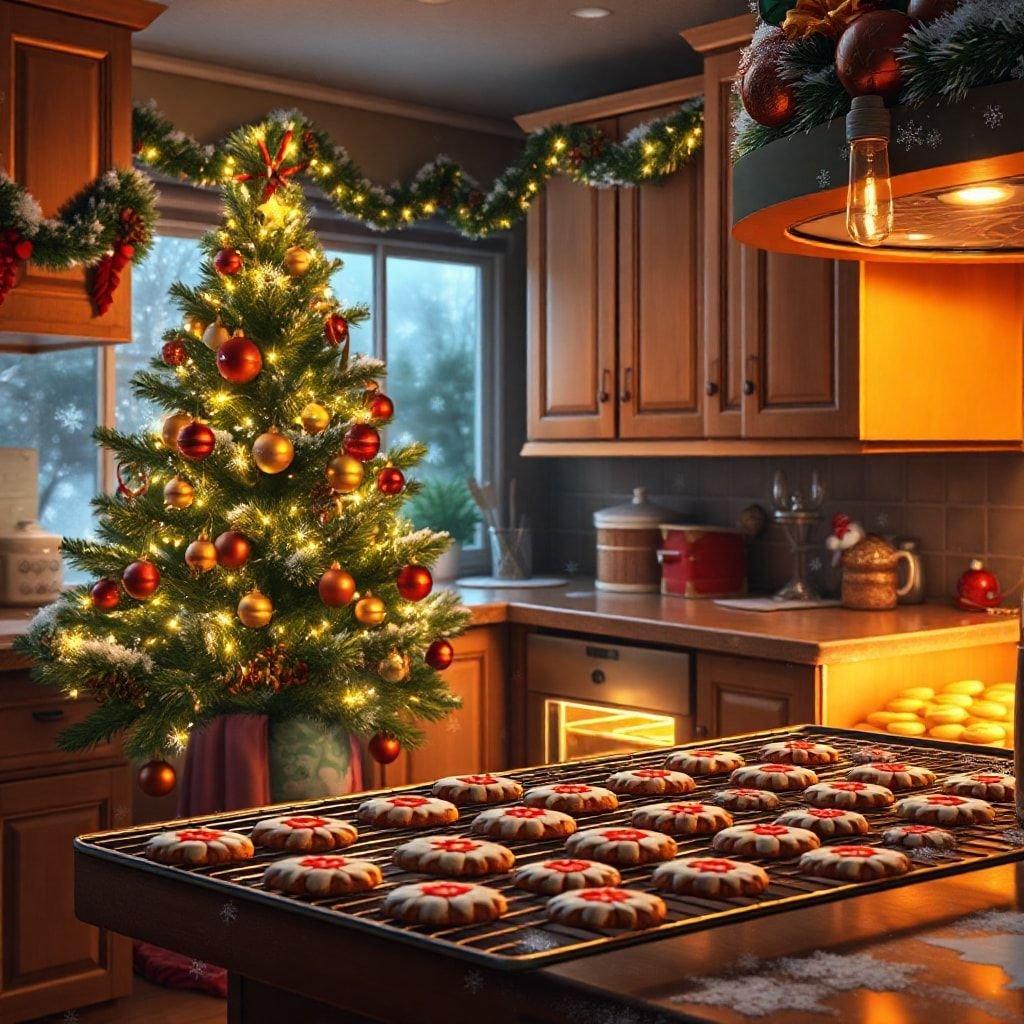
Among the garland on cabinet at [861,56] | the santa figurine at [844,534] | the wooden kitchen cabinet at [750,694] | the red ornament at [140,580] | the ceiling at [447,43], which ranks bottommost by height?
the wooden kitchen cabinet at [750,694]

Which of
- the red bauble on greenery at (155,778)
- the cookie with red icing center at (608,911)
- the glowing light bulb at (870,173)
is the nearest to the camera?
the cookie with red icing center at (608,911)

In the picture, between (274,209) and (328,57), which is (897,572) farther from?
(328,57)

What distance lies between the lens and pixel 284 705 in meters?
3.37

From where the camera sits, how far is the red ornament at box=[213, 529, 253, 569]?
10.3 feet

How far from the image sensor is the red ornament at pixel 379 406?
3.41m

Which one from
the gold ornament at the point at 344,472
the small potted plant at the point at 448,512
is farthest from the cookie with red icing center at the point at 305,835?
the small potted plant at the point at 448,512

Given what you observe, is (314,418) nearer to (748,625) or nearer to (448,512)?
(748,625)

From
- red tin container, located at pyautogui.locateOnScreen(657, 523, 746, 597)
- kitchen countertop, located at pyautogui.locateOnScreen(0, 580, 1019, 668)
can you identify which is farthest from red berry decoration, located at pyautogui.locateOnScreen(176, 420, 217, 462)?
red tin container, located at pyautogui.locateOnScreen(657, 523, 746, 597)

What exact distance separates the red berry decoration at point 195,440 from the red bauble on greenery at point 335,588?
14.2 inches

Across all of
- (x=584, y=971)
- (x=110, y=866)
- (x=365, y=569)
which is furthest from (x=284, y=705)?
(x=584, y=971)

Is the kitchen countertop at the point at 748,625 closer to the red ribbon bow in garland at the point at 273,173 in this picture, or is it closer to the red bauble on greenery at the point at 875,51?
the red ribbon bow in garland at the point at 273,173

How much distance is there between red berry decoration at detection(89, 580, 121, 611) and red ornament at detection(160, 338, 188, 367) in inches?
19.8

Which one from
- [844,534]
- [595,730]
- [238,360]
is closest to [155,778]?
[238,360]

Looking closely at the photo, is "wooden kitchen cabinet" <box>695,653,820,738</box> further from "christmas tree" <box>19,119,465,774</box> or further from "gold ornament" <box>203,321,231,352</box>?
"gold ornament" <box>203,321,231,352</box>
